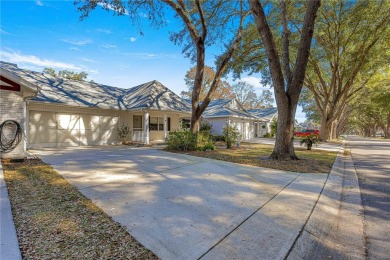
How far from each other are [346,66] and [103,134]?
21.6 metres

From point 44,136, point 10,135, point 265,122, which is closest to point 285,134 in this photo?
point 10,135

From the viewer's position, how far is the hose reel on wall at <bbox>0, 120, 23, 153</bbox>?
7680 millimetres

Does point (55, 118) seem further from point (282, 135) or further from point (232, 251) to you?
point (232, 251)

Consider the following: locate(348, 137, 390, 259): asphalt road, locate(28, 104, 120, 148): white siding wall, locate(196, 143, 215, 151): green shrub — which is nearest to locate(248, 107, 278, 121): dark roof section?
locate(196, 143, 215, 151): green shrub

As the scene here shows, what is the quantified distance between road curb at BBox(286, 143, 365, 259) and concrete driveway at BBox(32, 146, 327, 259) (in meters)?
0.13

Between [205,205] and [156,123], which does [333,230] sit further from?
[156,123]

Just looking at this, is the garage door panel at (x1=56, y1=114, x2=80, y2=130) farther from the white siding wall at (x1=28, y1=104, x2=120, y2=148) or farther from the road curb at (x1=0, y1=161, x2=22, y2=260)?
the road curb at (x1=0, y1=161, x2=22, y2=260)

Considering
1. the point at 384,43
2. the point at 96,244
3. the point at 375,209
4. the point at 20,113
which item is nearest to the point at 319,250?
the point at 375,209

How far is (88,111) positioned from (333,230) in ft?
47.9

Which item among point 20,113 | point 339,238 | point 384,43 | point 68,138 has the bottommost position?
point 339,238

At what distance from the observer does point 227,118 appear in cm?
2186

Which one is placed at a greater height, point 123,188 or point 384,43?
point 384,43

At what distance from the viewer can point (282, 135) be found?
8328 mm

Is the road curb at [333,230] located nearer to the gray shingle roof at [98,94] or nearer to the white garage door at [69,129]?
the gray shingle roof at [98,94]
